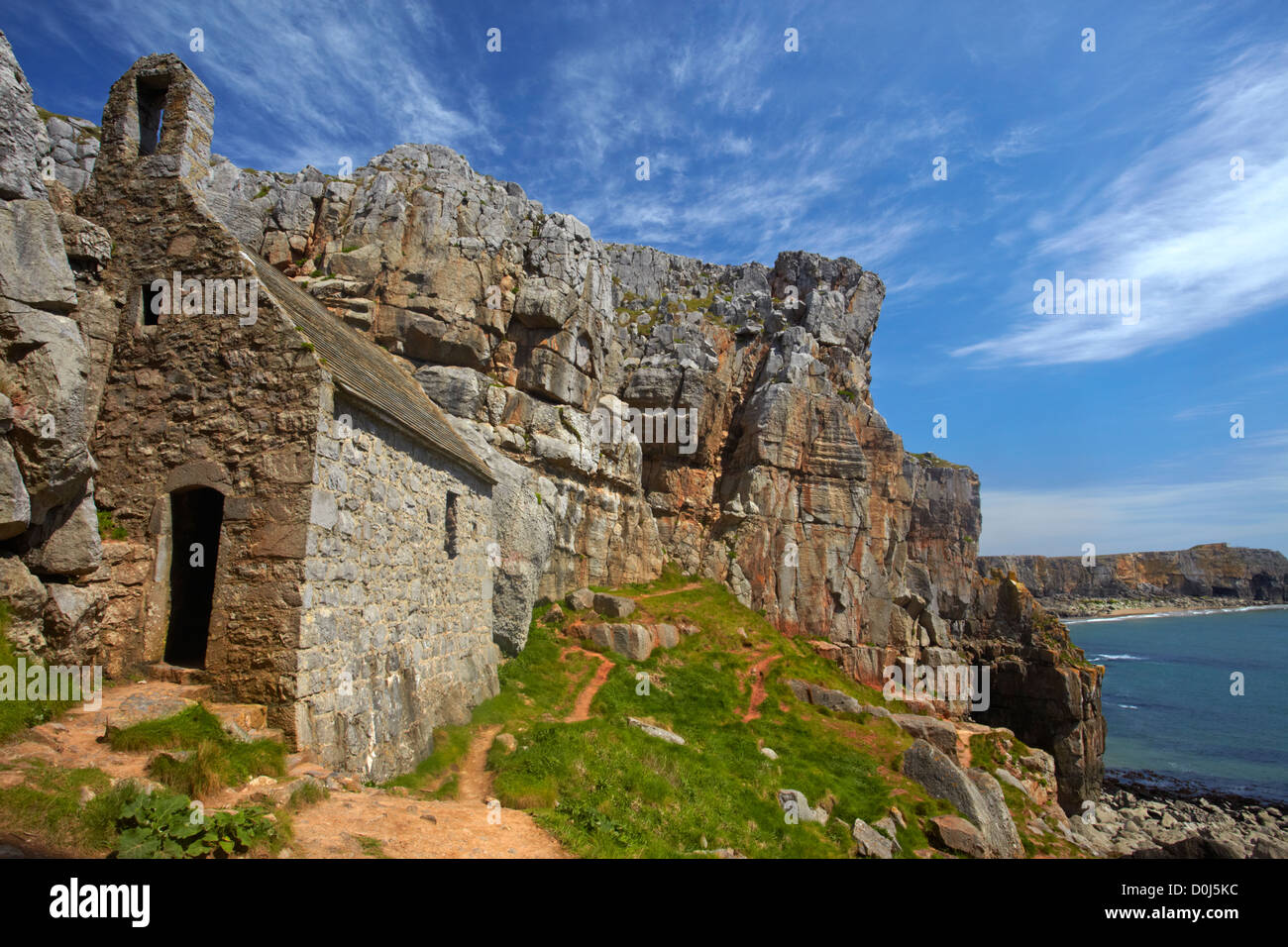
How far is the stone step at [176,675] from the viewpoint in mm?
9391

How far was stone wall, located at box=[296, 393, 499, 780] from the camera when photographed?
9617 mm

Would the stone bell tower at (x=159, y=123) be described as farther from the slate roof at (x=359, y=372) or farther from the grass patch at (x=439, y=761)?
the grass patch at (x=439, y=761)

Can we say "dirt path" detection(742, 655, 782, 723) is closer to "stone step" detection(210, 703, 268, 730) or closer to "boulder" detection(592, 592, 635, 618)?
"boulder" detection(592, 592, 635, 618)

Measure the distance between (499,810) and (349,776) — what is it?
2146mm

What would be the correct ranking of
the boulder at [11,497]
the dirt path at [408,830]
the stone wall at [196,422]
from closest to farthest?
the dirt path at [408,830] < the boulder at [11,497] < the stone wall at [196,422]

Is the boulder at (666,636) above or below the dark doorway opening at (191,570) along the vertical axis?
below

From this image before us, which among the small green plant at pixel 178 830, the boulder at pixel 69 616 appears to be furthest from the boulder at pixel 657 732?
the small green plant at pixel 178 830

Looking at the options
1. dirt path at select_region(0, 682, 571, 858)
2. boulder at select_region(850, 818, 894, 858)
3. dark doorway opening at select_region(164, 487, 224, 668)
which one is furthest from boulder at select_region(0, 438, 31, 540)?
boulder at select_region(850, 818, 894, 858)

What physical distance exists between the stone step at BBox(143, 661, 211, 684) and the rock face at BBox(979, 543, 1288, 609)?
174 m

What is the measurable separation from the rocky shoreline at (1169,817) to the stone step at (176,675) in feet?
108

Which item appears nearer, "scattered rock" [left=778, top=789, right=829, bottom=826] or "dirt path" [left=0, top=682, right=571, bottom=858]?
"dirt path" [left=0, top=682, right=571, bottom=858]

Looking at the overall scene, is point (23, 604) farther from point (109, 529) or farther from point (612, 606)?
point (612, 606)

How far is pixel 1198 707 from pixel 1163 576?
415 ft
